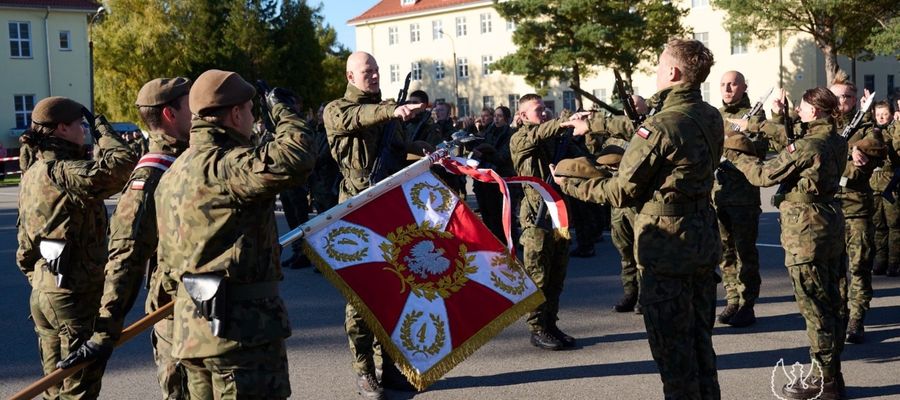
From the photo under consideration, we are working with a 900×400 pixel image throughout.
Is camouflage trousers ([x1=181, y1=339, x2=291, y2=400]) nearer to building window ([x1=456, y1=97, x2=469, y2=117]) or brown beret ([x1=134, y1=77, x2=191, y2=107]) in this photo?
brown beret ([x1=134, y1=77, x2=191, y2=107])

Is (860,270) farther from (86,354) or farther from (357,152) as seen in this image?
(86,354)

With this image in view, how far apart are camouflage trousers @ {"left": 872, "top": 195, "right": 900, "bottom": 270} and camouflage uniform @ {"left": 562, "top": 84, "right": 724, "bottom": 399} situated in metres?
6.16

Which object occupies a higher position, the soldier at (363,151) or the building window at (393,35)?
the building window at (393,35)

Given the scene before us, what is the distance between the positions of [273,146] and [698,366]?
280cm

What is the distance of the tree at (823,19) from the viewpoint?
37375 millimetres

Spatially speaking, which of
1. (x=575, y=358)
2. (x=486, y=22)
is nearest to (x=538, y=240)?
(x=575, y=358)

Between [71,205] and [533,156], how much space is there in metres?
3.84

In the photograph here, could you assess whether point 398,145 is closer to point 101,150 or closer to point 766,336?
point 101,150

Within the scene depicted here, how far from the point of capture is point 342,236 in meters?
5.32

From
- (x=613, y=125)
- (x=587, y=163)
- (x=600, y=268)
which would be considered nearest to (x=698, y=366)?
(x=587, y=163)

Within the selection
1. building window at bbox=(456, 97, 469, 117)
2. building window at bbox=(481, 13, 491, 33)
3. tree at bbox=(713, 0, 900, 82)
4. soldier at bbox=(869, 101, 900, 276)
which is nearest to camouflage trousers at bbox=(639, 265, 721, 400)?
soldier at bbox=(869, 101, 900, 276)

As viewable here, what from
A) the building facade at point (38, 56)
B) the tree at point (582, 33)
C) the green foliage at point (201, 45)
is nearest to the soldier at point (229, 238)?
the tree at point (582, 33)

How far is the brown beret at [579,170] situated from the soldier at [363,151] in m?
1.38

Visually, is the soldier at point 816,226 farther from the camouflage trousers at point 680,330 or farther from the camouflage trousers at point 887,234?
the camouflage trousers at point 887,234
